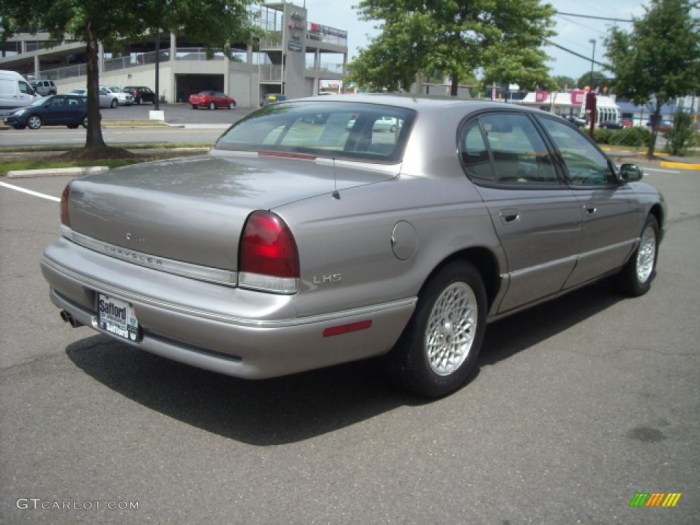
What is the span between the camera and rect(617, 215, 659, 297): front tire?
246 inches

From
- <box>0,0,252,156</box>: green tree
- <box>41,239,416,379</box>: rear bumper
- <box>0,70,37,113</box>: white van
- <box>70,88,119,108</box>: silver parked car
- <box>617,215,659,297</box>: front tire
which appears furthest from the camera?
<box>70,88,119,108</box>: silver parked car

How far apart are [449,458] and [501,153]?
2066mm

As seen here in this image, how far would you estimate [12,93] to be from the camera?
3381 cm

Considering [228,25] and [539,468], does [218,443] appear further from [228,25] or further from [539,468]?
[228,25]

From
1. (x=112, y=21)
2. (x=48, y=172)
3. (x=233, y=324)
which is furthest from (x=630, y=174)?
(x=112, y=21)

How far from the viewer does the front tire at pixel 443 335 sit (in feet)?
12.3

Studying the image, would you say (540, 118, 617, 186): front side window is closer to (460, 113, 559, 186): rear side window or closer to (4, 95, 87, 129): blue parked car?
(460, 113, 559, 186): rear side window

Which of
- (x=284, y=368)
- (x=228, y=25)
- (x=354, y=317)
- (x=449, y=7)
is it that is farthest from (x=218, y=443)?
(x=449, y=7)

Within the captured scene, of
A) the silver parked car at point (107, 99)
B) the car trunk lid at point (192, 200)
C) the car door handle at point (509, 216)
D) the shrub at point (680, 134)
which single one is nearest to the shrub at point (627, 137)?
the shrub at point (680, 134)

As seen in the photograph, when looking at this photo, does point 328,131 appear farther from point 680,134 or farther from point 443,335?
point 680,134

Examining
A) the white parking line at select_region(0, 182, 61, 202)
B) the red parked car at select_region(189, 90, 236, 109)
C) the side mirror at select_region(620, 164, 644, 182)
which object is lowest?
the white parking line at select_region(0, 182, 61, 202)

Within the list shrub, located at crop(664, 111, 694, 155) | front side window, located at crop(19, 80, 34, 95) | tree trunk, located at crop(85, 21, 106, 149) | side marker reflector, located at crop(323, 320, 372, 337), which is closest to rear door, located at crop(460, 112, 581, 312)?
side marker reflector, located at crop(323, 320, 372, 337)

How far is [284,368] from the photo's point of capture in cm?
321

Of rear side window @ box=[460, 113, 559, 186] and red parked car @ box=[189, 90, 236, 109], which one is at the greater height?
red parked car @ box=[189, 90, 236, 109]
